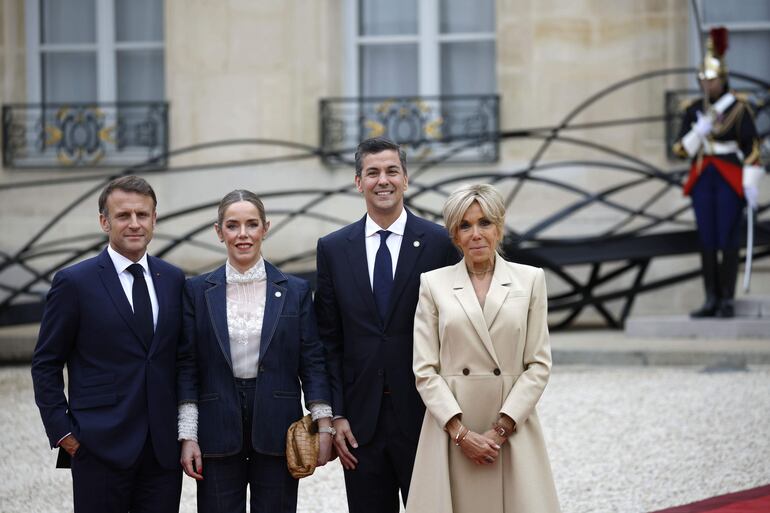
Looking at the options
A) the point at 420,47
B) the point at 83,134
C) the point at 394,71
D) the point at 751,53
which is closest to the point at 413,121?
the point at 394,71

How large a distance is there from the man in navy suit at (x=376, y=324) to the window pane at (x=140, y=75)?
8.95 metres

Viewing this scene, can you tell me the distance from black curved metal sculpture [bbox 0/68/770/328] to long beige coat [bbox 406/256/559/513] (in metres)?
5.73

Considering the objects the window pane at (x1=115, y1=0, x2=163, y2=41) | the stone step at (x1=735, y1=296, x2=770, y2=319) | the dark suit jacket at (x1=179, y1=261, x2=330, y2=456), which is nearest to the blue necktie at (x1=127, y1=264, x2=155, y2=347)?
the dark suit jacket at (x1=179, y1=261, x2=330, y2=456)

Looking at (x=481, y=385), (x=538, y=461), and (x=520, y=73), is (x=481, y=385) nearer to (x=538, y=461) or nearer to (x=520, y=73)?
(x=538, y=461)

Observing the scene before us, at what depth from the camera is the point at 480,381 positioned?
135 inches

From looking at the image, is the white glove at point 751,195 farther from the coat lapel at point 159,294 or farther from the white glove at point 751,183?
the coat lapel at point 159,294

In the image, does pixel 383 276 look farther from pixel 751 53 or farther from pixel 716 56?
pixel 751 53

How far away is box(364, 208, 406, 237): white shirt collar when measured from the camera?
3742 mm

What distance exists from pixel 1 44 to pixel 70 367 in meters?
9.55

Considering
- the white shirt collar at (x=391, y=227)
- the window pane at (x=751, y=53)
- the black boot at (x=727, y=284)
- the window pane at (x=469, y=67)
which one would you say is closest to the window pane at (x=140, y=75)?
the window pane at (x=469, y=67)

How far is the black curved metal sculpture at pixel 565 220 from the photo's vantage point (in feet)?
31.1

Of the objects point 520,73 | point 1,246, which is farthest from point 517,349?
point 1,246

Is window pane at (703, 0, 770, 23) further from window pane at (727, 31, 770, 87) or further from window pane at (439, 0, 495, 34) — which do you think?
window pane at (439, 0, 495, 34)

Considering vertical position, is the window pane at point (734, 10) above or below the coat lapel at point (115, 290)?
above
